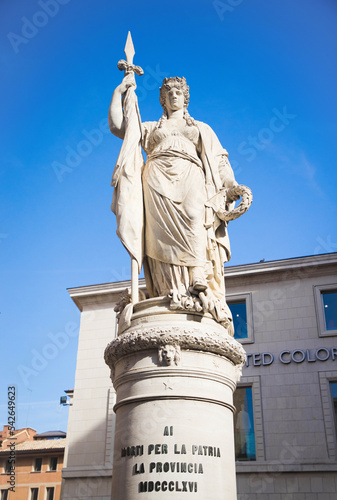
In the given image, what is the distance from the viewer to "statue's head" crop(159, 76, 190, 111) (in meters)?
10.4

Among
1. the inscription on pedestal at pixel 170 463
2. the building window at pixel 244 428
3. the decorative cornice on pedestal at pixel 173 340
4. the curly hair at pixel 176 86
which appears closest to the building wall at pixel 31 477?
the building window at pixel 244 428

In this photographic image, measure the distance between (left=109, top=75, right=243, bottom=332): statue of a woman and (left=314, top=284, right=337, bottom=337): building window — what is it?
17449mm

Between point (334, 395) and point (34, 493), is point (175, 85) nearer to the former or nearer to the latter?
point (334, 395)

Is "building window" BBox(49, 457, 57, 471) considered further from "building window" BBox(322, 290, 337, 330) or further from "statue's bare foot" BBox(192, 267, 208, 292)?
"statue's bare foot" BBox(192, 267, 208, 292)

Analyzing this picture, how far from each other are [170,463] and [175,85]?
21.9 feet

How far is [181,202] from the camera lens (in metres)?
8.88

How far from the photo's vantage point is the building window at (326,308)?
25688mm

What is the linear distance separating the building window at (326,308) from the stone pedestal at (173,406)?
1855 centimetres

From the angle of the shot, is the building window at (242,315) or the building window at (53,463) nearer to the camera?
the building window at (242,315)

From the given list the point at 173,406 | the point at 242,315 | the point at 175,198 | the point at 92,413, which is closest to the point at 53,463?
the point at 92,413

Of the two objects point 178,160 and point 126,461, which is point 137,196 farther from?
point 126,461

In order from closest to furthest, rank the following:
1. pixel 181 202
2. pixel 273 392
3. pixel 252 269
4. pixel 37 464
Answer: pixel 181 202, pixel 273 392, pixel 252 269, pixel 37 464

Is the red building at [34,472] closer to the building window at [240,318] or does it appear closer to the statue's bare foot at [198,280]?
the building window at [240,318]

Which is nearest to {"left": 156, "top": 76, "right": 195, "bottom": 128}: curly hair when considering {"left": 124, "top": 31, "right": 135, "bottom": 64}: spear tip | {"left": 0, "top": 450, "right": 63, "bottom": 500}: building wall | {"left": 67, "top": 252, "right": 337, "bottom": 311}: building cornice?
{"left": 124, "top": 31, "right": 135, "bottom": 64}: spear tip
